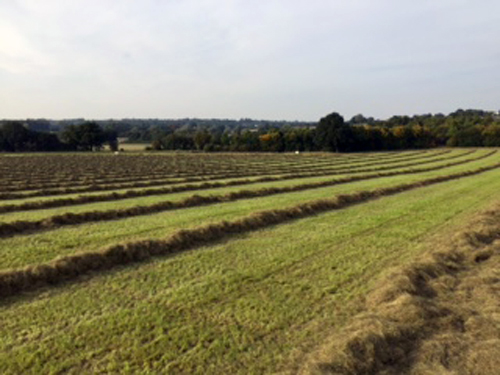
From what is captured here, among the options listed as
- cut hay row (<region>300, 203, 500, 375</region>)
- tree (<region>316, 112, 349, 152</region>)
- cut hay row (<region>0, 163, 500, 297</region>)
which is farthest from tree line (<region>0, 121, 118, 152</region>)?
cut hay row (<region>300, 203, 500, 375</region>)

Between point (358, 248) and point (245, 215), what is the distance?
641 centimetres

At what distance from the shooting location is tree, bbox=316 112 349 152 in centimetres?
10706

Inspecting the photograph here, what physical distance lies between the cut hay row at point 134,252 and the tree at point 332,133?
8739 cm

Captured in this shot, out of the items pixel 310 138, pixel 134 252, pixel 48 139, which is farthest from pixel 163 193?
pixel 48 139

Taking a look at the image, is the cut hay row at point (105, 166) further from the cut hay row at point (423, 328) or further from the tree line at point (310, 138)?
the cut hay row at point (423, 328)

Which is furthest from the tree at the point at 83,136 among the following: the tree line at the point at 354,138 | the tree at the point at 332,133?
the tree at the point at 332,133

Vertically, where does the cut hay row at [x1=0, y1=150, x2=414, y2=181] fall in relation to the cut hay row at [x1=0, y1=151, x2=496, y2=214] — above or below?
below

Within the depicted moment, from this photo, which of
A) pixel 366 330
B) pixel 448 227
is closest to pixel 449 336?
pixel 366 330

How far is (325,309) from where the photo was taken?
957 centimetres

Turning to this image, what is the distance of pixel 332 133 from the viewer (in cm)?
10738

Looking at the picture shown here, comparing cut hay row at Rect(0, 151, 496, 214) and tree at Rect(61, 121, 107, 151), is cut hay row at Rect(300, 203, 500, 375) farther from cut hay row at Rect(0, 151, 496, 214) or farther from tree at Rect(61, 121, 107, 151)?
tree at Rect(61, 121, 107, 151)

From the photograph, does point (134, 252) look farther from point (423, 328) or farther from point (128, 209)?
point (423, 328)

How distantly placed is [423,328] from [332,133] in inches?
3998

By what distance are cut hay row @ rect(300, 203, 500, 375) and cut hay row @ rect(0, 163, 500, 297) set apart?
6944mm
